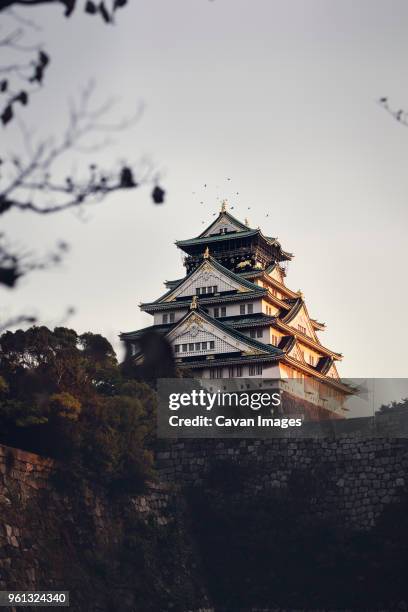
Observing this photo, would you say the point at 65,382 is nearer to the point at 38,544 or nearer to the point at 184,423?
the point at 38,544

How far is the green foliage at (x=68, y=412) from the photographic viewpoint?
90.9 feet

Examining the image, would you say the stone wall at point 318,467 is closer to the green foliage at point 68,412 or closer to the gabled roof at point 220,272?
the green foliage at point 68,412

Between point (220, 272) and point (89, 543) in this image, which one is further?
point (220, 272)

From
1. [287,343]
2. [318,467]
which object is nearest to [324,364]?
[287,343]

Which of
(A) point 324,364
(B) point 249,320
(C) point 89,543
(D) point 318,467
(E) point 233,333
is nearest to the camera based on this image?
(C) point 89,543

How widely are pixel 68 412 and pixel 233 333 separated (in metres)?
17.0

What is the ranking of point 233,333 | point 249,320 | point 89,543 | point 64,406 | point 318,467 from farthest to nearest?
point 249,320 < point 233,333 < point 318,467 < point 89,543 < point 64,406

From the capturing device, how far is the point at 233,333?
44.1 metres

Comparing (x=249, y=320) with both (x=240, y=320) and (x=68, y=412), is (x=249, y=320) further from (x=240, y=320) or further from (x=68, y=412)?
(x=68, y=412)

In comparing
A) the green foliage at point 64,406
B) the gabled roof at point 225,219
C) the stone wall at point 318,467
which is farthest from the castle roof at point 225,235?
the green foliage at point 64,406

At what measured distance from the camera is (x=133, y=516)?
30.6 meters

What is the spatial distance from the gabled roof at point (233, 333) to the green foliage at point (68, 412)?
1092cm

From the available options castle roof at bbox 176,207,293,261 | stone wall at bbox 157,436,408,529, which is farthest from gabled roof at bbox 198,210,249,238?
stone wall at bbox 157,436,408,529

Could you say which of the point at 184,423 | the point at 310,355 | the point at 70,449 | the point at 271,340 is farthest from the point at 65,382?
the point at 310,355
